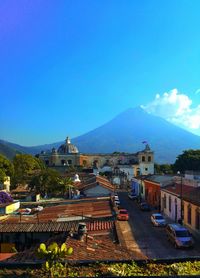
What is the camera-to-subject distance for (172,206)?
41.6 metres

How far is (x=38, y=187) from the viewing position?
2427 inches

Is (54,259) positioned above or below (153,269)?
above

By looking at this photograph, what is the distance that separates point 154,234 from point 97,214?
5.70 m

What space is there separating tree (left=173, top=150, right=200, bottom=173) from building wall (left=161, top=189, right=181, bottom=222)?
52.7 m

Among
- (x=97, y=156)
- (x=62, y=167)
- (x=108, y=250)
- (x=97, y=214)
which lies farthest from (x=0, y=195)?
(x=97, y=156)

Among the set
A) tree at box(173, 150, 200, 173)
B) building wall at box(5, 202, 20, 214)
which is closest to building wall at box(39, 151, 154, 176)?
tree at box(173, 150, 200, 173)

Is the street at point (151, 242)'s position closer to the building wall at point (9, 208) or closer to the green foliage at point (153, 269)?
the building wall at point (9, 208)

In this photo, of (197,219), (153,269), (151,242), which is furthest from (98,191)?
(153,269)

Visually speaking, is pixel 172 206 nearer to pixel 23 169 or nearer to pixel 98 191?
pixel 98 191

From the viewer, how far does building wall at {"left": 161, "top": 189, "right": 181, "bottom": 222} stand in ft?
127

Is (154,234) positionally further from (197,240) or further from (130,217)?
(130,217)

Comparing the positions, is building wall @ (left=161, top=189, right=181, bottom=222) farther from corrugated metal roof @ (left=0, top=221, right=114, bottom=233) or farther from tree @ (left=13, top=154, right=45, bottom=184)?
tree @ (left=13, top=154, right=45, bottom=184)

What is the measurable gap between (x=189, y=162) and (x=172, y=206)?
60623 mm

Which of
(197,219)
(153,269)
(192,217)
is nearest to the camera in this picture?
(153,269)
